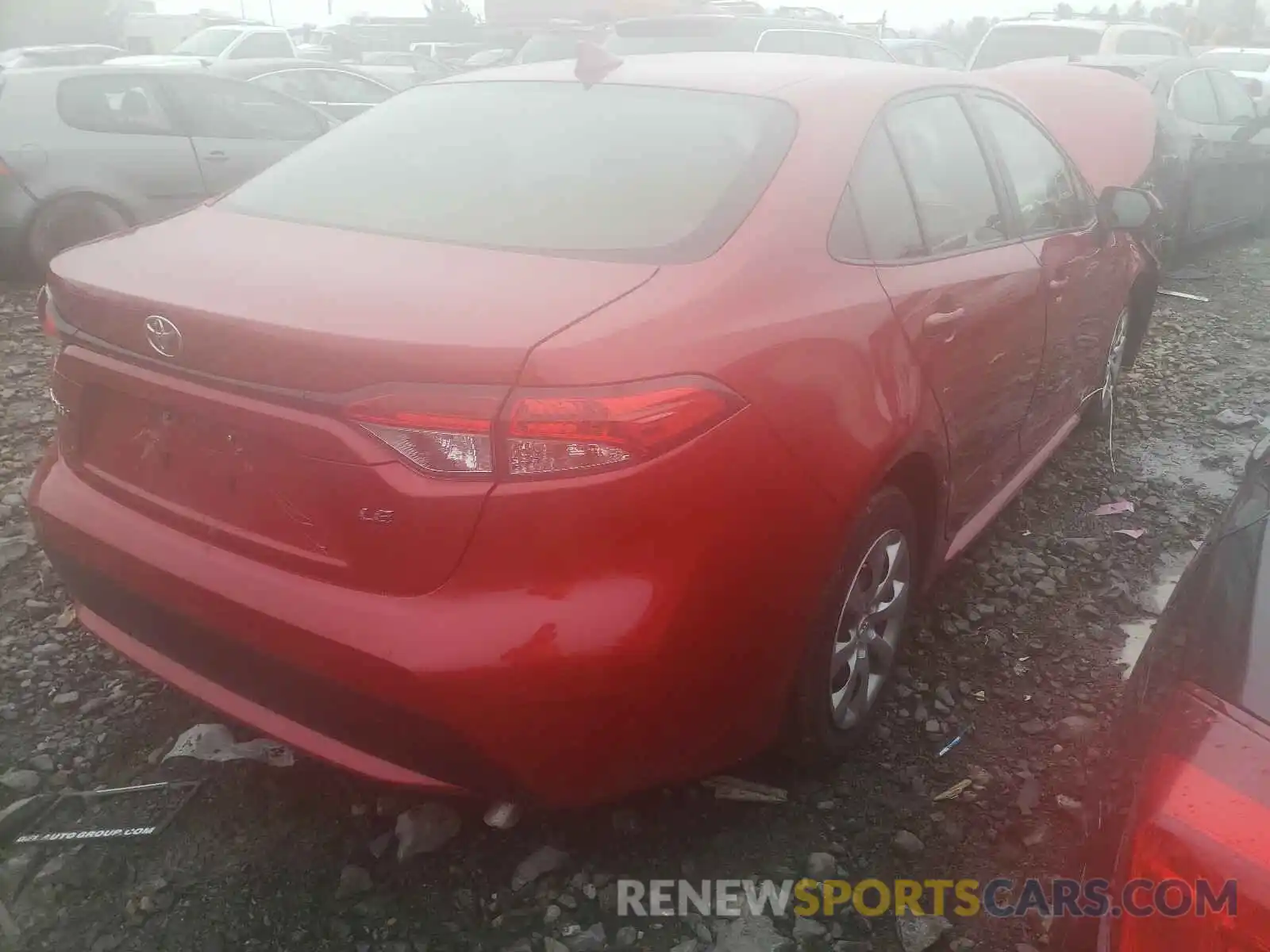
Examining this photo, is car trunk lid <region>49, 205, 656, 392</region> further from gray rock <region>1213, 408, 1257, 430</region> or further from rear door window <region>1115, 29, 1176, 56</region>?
rear door window <region>1115, 29, 1176, 56</region>

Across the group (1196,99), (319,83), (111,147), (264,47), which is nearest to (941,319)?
(111,147)

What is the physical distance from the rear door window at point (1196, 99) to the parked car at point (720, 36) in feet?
10.3

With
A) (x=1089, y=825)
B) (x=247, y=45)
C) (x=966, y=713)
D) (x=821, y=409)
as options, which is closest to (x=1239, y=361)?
(x=966, y=713)

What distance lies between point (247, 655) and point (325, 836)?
24.3 inches

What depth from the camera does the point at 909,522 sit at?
→ 2.52m

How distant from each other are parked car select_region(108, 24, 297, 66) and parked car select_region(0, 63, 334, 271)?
951cm

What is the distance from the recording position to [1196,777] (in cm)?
113

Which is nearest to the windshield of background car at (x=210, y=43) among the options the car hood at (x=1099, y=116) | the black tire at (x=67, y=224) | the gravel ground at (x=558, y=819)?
the black tire at (x=67, y=224)

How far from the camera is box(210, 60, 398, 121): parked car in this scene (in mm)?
10867

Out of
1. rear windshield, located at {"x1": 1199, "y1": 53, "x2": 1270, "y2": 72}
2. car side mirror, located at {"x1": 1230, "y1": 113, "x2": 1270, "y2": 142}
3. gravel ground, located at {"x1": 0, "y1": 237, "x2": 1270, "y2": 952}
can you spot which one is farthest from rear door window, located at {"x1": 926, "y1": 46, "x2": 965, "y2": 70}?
gravel ground, located at {"x1": 0, "y1": 237, "x2": 1270, "y2": 952}

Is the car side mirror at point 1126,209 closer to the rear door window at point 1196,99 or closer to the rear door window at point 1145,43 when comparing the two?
the rear door window at point 1196,99

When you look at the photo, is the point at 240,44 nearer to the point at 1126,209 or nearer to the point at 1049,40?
the point at 1049,40

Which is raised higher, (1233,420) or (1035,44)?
(1035,44)

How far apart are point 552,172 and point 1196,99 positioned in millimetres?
8099
